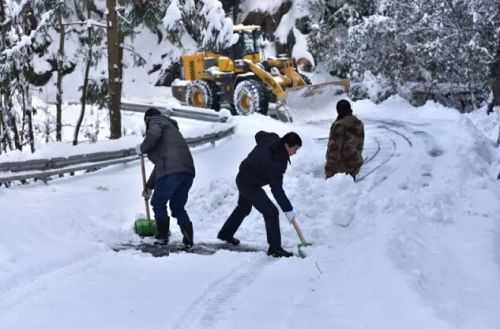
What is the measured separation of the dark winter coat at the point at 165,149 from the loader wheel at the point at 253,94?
1312 centimetres

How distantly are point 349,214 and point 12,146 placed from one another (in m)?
9.97

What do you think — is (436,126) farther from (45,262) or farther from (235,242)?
(45,262)

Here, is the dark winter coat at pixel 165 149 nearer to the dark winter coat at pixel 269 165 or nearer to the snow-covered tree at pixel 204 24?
the dark winter coat at pixel 269 165

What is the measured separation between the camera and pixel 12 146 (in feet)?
52.4

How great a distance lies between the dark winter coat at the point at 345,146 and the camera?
10750mm

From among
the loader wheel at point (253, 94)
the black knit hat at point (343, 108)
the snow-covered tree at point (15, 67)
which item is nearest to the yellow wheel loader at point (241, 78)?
the loader wheel at point (253, 94)

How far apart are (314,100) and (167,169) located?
13.4 meters

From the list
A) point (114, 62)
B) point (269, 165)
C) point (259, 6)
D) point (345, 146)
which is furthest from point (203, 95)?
point (269, 165)

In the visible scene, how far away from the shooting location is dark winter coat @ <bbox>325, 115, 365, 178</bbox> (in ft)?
35.3

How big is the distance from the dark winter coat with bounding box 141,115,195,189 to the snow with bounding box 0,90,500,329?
1027 millimetres

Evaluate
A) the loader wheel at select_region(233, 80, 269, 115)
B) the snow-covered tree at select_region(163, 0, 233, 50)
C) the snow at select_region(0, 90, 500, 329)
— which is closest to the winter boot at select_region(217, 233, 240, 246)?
the snow at select_region(0, 90, 500, 329)

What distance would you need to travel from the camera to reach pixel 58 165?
38.0ft

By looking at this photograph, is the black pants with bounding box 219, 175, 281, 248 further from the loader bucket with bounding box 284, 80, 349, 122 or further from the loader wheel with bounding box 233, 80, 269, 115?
the loader wheel with bounding box 233, 80, 269, 115

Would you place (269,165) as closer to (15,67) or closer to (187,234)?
(187,234)
